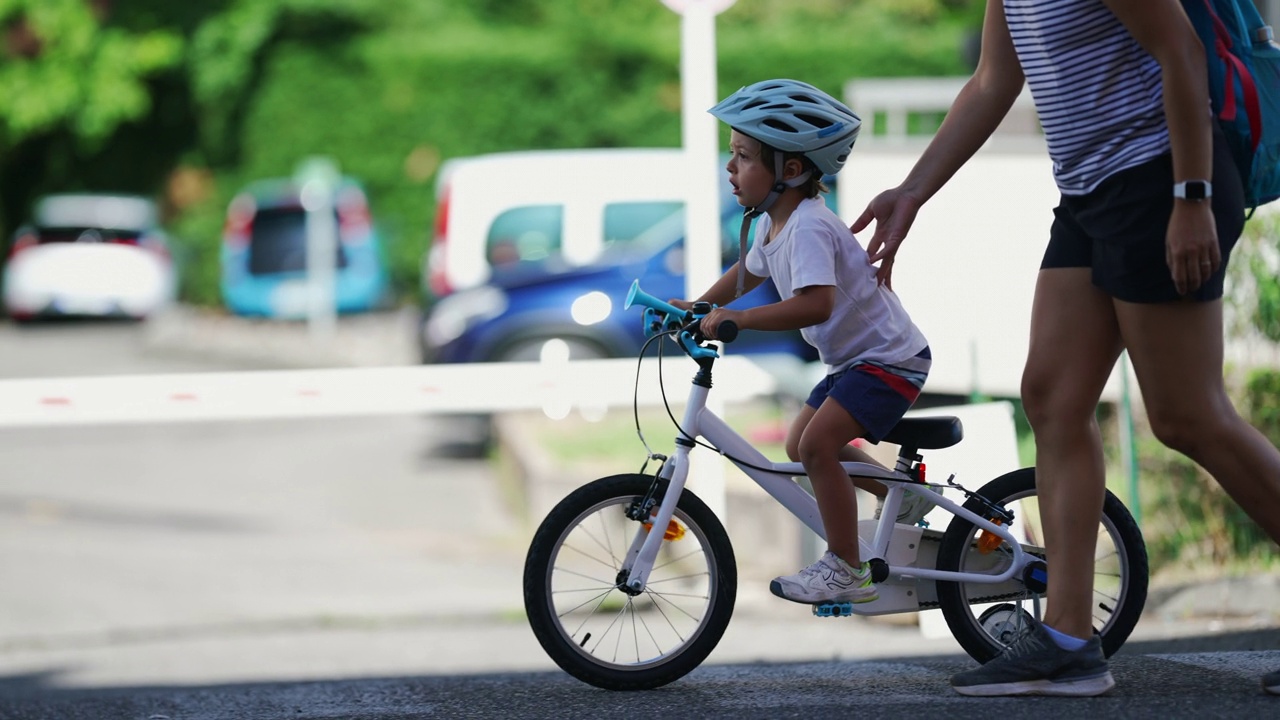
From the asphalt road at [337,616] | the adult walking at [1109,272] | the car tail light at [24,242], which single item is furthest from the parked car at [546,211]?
the car tail light at [24,242]

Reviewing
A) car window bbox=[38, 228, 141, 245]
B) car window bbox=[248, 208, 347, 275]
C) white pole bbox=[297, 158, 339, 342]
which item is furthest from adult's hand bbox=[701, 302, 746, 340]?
car window bbox=[38, 228, 141, 245]

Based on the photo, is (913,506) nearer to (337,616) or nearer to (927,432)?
(927,432)

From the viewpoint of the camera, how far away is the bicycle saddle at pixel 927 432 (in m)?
3.85

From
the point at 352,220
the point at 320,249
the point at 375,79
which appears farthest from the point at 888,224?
the point at 375,79

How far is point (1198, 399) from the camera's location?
333 cm

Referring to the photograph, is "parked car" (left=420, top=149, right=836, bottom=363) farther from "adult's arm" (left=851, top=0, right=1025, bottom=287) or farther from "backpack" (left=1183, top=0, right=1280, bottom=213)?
"backpack" (left=1183, top=0, right=1280, bottom=213)

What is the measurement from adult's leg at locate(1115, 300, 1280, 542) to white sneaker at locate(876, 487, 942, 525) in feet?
2.22

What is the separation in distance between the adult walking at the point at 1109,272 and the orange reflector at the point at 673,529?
0.70 meters

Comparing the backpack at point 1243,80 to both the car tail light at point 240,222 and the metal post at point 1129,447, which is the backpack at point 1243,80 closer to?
the metal post at point 1129,447

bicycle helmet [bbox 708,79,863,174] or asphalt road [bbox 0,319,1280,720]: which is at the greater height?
bicycle helmet [bbox 708,79,863,174]

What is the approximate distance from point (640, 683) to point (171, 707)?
1.06 meters

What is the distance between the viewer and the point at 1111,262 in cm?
331

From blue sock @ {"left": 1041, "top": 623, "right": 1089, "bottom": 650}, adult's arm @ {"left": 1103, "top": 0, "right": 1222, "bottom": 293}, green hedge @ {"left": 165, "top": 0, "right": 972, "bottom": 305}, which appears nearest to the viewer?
adult's arm @ {"left": 1103, "top": 0, "right": 1222, "bottom": 293}

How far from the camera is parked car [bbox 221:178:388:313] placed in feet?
71.9
